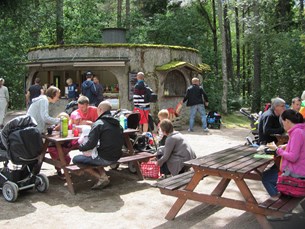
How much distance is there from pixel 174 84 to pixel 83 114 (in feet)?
29.3

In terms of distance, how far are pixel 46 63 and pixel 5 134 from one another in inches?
390

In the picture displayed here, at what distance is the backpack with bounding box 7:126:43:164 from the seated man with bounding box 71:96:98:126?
150 cm

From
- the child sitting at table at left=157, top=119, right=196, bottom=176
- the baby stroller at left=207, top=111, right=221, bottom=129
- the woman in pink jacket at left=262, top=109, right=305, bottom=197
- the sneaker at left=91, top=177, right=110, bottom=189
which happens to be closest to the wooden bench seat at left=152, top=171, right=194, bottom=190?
the child sitting at table at left=157, top=119, right=196, bottom=176

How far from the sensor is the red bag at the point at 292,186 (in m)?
4.02

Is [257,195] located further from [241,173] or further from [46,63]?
[46,63]

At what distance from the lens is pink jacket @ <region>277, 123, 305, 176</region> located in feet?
13.3

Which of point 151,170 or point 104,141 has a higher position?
point 104,141

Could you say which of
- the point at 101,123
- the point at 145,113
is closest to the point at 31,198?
the point at 101,123

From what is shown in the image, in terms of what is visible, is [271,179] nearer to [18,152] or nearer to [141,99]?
[18,152]

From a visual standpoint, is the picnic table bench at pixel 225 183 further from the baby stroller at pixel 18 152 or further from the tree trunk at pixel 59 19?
the tree trunk at pixel 59 19

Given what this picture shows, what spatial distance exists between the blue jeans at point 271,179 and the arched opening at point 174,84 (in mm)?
10201

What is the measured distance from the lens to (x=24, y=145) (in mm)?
5402

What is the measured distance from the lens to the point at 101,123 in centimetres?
583

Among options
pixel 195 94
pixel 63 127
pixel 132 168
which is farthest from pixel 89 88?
pixel 63 127
